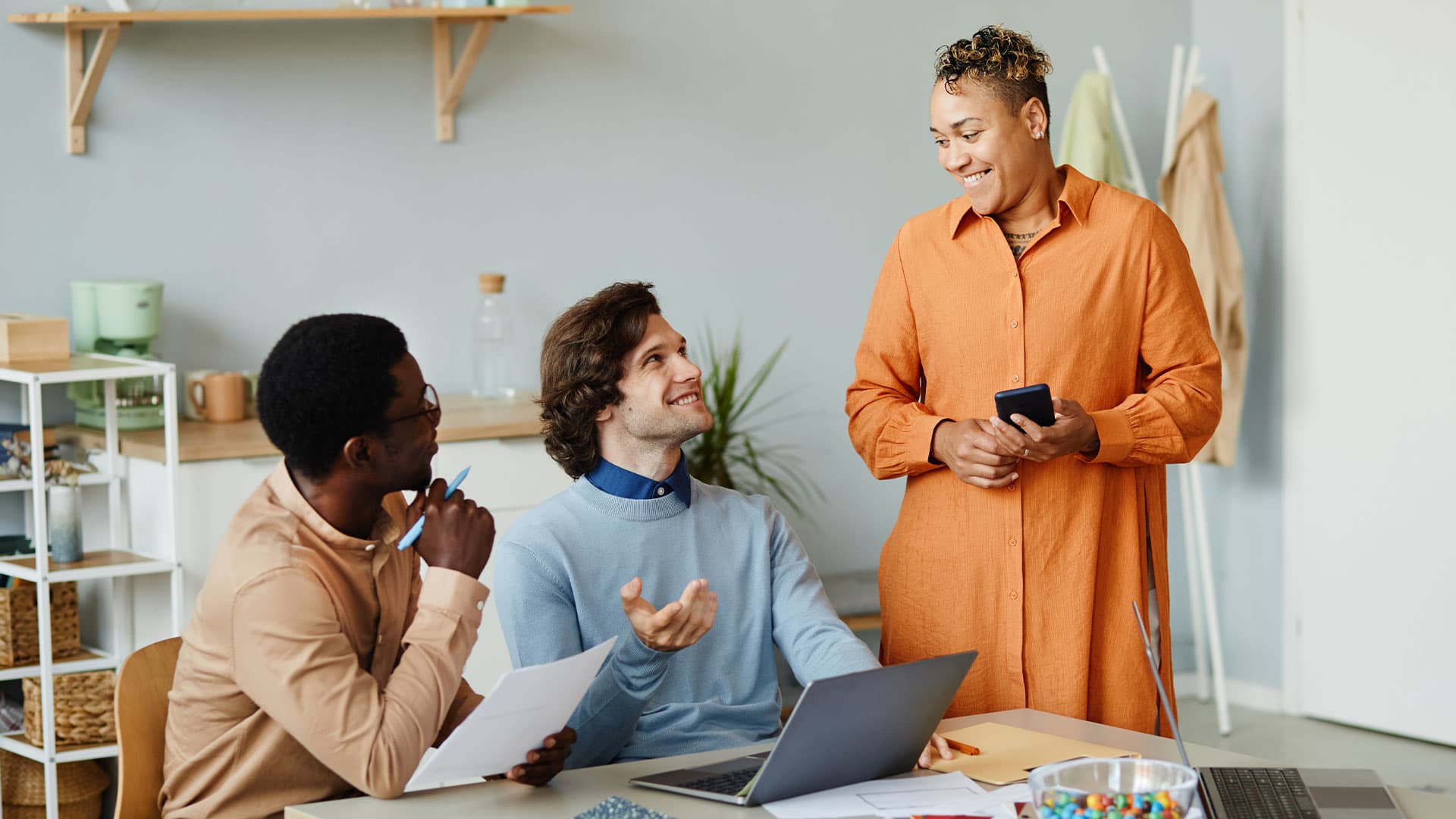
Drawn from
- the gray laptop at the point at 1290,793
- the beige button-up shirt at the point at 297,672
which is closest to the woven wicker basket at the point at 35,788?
the beige button-up shirt at the point at 297,672

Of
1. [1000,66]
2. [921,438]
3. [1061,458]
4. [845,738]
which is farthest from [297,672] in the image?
[1000,66]

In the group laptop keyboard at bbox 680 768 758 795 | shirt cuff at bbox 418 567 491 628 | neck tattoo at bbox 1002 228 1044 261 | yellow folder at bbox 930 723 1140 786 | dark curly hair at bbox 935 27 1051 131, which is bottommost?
yellow folder at bbox 930 723 1140 786

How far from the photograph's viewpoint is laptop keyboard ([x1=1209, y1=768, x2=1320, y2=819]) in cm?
159

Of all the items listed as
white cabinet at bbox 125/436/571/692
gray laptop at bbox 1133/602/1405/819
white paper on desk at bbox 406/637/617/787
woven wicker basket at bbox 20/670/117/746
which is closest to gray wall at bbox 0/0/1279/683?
white cabinet at bbox 125/436/571/692

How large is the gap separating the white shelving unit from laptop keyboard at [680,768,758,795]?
176 cm

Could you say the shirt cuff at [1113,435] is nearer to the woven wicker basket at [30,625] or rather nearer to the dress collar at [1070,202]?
the dress collar at [1070,202]

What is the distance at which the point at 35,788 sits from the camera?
315cm

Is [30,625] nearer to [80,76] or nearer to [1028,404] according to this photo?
[80,76]

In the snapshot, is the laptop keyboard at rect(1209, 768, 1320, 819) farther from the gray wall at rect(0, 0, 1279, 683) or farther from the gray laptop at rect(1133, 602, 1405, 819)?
the gray wall at rect(0, 0, 1279, 683)

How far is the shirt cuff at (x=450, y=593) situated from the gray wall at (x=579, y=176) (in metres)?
2.15

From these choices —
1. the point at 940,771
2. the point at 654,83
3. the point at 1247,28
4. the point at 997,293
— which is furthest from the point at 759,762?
the point at 1247,28

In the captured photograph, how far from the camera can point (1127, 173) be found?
15.2 feet

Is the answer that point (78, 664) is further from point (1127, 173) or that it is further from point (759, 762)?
point (1127, 173)

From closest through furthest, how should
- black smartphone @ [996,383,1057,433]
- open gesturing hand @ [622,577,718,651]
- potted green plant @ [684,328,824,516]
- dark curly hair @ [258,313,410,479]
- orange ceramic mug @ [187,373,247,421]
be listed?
dark curly hair @ [258,313,410,479] < open gesturing hand @ [622,577,718,651] < black smartphone @ [996,383,1057,433] < orange ceramic mug @ [187,373,247,421] < potted green plant @ [684,328,824,516]
